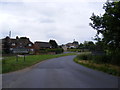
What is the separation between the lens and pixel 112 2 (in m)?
20.0

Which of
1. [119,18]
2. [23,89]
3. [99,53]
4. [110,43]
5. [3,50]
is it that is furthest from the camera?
[3,50]

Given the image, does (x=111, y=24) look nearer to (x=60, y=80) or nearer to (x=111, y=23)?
(x=111, y=23)

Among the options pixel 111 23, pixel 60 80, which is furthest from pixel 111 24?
pixel 60 80

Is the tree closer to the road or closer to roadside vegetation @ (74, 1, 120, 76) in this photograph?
roadside vegetation @ (74, 1, 120, 76)

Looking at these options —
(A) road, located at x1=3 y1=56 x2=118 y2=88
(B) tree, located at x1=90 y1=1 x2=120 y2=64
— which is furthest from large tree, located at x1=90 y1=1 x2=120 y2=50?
(A) road, located at x1=3 y1=56 x2=118 y2=88

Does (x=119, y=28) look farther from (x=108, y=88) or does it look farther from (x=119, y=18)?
(x=108, y=88)

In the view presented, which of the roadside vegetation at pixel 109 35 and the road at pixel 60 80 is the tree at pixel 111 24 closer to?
the roadside vegetation at pixel 109 35

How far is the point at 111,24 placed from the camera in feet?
59.9

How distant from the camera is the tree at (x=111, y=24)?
59.6 feet

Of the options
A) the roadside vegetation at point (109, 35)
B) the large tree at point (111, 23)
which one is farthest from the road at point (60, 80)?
the large tree at point (111, 23)

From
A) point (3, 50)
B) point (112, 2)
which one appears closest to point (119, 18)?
point (112, 2)

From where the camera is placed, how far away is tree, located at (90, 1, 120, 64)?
59.6ft

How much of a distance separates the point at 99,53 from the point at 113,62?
336 centimetres

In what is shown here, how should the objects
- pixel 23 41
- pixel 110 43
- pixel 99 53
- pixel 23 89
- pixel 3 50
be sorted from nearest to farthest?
pixel 23 89
pixel 110 43
pixel 99 53
pixel 3 50
pixel 23 41
